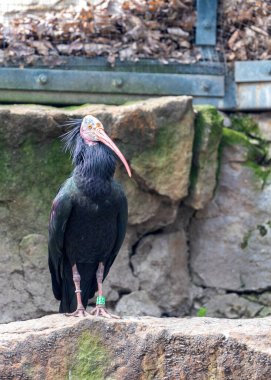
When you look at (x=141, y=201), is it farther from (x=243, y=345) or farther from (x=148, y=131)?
(x=243, y=345)

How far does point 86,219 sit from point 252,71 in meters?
2.55

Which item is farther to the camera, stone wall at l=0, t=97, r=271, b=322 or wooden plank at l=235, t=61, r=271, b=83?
wooden plank at l=235, t=61, r=271, b=83

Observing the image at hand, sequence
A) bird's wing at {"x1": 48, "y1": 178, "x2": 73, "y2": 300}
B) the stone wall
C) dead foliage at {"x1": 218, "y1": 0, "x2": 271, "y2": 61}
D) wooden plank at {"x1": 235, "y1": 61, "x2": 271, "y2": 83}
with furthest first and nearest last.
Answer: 1. dead foliage at {"x1": 218, "y1": 0, "x2": 271, "y2": 61}
2. wooden plank at {"x1": 235, "y1": 61, "x2": 271, "y2": 83}
3. the stone wall
4. bird's wing at {"x1": 48, "y1": 178, "x2": 73, "y2": 300}

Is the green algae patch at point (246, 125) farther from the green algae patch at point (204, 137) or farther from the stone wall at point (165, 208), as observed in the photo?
the green algae patch at point (204, 137)

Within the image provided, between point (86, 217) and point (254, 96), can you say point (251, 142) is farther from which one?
point (86, 217)

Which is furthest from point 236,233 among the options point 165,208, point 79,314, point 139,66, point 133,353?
point 133,353

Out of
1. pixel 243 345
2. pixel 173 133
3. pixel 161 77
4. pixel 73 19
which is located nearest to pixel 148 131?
pixel 173 133

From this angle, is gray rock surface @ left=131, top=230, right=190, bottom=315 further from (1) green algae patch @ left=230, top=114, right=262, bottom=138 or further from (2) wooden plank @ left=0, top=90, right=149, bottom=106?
(2) wooden plank @ left=0, top=90, right=149, bottom=106

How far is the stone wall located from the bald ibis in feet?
3.21

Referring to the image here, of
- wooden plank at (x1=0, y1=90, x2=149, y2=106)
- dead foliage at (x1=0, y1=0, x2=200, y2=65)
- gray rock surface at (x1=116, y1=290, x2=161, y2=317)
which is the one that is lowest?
gray rock surface at (x1=116, y1=290, x2=161, y2=317)

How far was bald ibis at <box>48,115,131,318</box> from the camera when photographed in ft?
21.1

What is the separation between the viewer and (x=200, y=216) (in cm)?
Answer: 834

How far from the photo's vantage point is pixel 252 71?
8.45 metres

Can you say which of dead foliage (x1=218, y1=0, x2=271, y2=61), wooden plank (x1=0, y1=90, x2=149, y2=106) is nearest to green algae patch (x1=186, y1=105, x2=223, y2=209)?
wooden plank (x1=0, y1=90, x2=149, y2=106)
